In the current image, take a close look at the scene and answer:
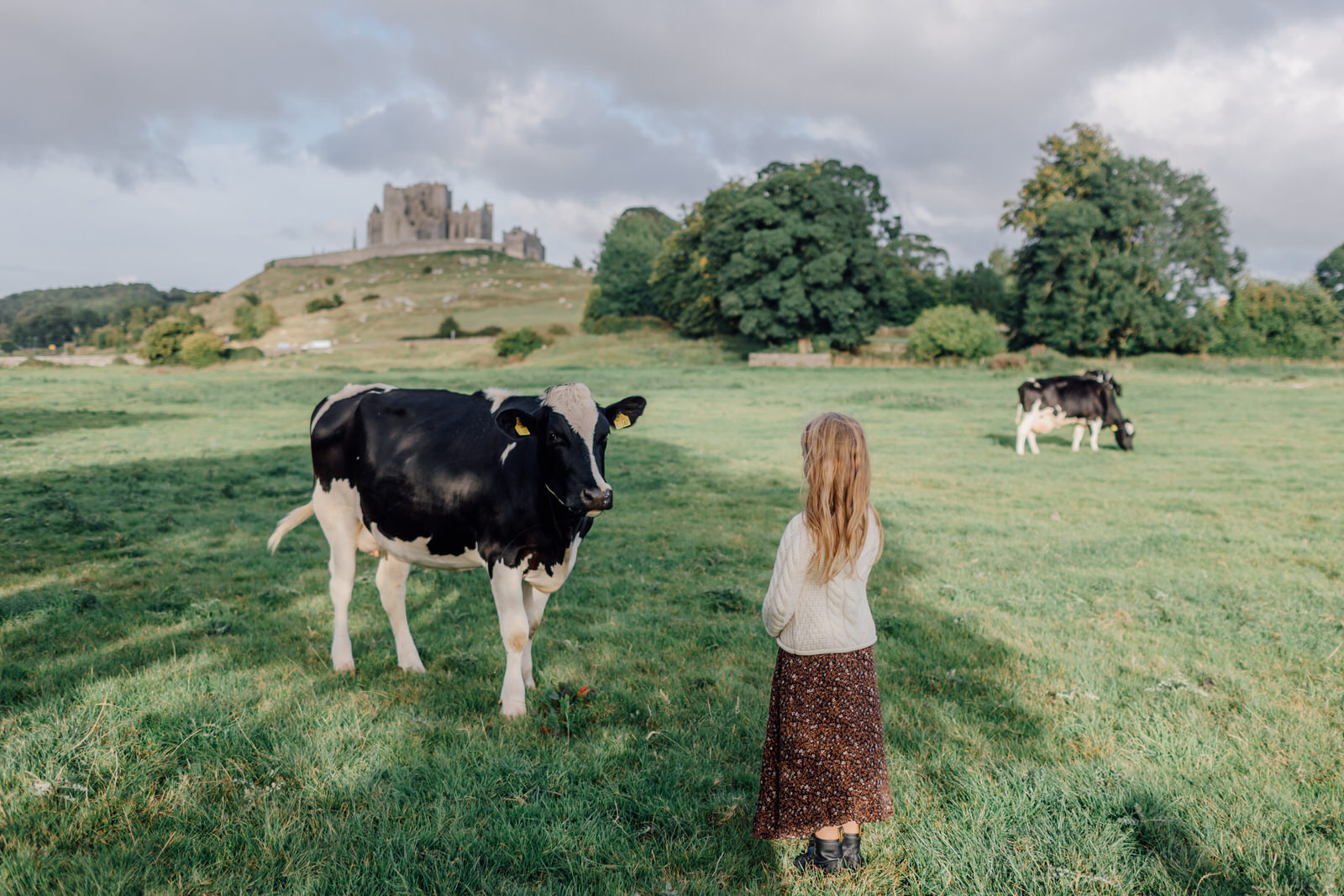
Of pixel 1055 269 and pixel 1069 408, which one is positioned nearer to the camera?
pixel 1069 408

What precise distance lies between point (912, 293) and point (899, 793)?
63228mm

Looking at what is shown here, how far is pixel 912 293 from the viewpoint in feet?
204

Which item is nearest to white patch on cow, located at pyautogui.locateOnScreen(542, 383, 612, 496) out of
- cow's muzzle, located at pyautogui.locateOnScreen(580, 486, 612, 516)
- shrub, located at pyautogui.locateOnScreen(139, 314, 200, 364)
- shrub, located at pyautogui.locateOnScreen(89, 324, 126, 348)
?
cow's muzzle, located at pyautogui.locateOnScreen(580, 486, 612, 516)

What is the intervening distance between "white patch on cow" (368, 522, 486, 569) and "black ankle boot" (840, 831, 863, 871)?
2.82 metres

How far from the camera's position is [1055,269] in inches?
2029

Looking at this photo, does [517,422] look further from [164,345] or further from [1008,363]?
[164,345]

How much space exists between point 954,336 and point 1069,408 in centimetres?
3170

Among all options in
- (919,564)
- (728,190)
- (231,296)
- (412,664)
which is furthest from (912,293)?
(231,296)

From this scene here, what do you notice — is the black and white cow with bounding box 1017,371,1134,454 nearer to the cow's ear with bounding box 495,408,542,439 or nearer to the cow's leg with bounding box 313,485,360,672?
the cow's ear with bounding box 495,408,542,439

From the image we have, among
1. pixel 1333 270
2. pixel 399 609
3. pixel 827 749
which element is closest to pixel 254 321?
pixel 399 609

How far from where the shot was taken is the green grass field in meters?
3.23

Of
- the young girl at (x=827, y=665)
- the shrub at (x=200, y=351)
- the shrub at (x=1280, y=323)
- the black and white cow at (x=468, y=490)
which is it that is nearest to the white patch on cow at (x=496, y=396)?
the black and white cow at (x=468, y=490)

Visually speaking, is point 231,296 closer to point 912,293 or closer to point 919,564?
point 912,293

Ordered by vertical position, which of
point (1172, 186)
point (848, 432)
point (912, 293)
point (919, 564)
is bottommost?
point (919, 564)
